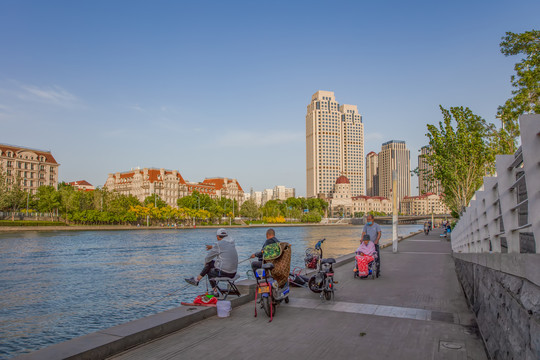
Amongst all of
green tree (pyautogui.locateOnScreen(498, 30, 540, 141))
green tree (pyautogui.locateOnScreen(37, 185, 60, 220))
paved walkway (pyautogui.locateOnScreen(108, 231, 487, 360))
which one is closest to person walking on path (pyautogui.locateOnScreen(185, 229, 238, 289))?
paved walkway (pyautogui.locateOnScreen(108, 231, 487, 360))

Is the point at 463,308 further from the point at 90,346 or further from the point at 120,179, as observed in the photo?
the point at 120,179

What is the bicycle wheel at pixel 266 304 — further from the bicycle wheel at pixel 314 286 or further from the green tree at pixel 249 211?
the green tree at pixel 249 211

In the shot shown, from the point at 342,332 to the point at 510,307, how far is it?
317cm

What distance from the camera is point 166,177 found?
148 m

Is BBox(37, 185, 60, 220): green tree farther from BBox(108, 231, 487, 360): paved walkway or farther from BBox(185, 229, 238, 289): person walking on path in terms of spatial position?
BBox(108, 231, 487, 360): paved walkway

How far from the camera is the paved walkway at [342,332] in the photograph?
18.6ft

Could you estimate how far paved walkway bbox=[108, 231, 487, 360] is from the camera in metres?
5.67

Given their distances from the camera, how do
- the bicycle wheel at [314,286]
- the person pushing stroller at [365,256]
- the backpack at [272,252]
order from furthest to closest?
the person pushing stroller at [365,256], the bicycle wheel at [314,286], the backpack at [272,252]

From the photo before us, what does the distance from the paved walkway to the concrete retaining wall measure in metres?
0.73

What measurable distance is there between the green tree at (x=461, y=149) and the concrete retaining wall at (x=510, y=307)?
27686mm

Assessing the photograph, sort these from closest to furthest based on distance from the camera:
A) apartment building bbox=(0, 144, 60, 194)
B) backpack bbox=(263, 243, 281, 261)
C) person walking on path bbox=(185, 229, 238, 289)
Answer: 1. backpack bbox=(263, 243, 281, 261)
2. person walking on path bbox=(185, 229, 238, 289)
3. apartment building bbox=(0, 144, 60, 194)

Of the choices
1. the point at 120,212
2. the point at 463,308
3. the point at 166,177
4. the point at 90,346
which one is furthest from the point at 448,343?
the point at 166,177

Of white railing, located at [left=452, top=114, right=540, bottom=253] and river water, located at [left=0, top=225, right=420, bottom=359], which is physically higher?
white railing, located at [left=452, top=114, right=540, bottom=253]

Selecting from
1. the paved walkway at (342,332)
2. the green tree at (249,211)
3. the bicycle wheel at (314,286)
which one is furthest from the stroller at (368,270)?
the green tree at (249,211)
